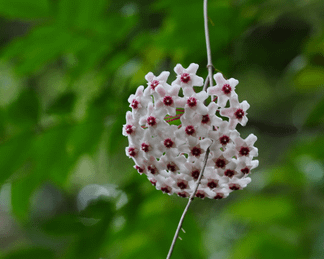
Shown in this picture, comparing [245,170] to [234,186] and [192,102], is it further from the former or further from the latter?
[192,102]

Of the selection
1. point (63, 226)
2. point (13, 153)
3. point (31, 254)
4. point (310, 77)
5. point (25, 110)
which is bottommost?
point (31, 254)

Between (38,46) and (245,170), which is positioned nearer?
(245,170)

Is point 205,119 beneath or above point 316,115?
beneath

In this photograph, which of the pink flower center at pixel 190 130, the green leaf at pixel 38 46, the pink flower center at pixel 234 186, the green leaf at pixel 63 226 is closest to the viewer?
the pink flower center at pixel 190 130

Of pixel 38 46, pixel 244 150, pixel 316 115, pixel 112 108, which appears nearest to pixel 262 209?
pixel 316 115

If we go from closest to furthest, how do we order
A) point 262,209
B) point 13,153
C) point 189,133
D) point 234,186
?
point 189,133 → point 234,186 → point 13,153 → point 262,209

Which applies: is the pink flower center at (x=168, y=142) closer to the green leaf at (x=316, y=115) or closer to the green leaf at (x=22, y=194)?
the green leaf at (x=22, y=194)

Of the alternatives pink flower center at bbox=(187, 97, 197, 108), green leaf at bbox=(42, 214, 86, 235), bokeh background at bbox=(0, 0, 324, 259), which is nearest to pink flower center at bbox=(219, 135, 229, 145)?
pink flower center at bbox=(187, 97, 197, 108)

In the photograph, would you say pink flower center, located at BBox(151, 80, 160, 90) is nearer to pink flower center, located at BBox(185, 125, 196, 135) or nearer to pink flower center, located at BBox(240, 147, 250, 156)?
pink flower center, located at BBox(185, 125, 196, 135)

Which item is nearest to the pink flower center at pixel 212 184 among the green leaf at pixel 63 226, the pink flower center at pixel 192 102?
the pink flower center at pixel 192 102
